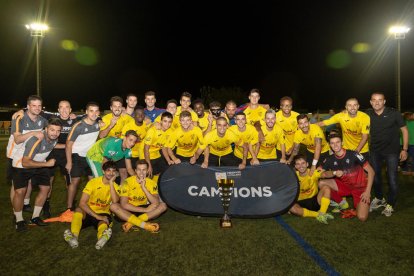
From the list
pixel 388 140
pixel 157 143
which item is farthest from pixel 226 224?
pixel 388 140

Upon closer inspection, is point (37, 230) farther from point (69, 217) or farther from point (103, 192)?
point (103, 192)

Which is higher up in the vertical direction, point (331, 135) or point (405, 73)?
point (405, 73)

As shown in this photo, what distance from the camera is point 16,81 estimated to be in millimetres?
54969

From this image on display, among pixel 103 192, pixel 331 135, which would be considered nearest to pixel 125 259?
pixel 103 192

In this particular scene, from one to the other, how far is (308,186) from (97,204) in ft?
12.2

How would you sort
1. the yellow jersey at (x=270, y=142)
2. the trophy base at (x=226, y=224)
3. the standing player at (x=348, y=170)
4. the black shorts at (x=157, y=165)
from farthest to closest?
the black shorts at (x=157, y=165) < the yellow jersey at (x=270, y=142) < the standing player at (x=348, y=170) < the trophy base at (x=226, y=224)

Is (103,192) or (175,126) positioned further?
(175,126)

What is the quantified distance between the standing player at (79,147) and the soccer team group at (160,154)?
2 cm

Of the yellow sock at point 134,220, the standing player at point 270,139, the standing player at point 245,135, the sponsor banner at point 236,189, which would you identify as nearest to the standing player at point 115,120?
the sponsor banner at point 236,189

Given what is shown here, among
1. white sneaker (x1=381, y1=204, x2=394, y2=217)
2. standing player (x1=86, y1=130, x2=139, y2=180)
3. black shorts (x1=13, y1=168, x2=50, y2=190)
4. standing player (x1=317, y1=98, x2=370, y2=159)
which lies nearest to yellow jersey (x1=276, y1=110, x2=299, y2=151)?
standing player (x1=317, y1=98, x2=370, y2=159)

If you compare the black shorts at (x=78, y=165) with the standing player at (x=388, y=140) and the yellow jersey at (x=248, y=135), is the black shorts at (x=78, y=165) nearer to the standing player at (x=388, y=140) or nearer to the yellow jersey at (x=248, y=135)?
the yellow jersey at (x=248, y=135)

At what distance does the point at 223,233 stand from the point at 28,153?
3362 millimetres

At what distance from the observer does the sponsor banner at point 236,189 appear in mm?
5137

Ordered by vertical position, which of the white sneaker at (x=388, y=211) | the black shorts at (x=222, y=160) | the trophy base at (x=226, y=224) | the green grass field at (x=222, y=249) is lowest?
the green grass field at (x=222, y=249)
